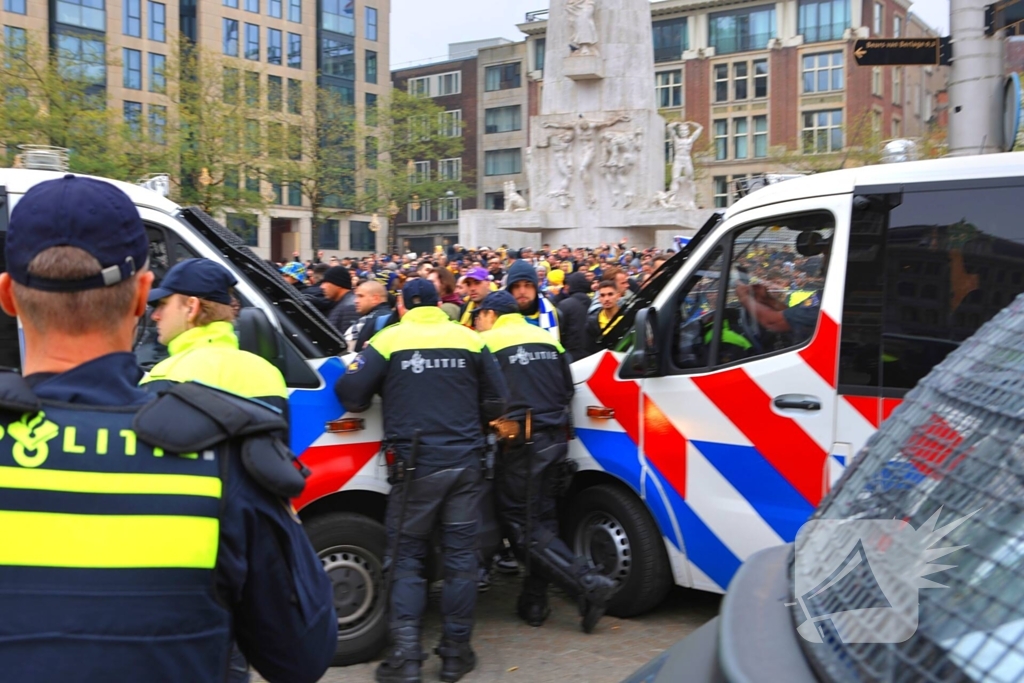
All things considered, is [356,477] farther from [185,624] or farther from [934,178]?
[185,624]

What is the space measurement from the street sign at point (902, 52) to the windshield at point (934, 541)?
6732mm

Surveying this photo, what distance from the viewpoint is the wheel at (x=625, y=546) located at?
571 cm

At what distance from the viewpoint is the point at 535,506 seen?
5805 mm

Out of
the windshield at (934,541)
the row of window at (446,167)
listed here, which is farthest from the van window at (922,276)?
the row of window at (446,167)

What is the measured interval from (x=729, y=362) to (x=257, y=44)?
6097 cm

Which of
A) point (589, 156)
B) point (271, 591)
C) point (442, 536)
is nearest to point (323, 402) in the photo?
point (442, 536)

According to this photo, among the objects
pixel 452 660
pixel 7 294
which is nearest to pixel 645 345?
pixel 452 660

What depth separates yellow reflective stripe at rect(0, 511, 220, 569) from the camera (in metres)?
1.58

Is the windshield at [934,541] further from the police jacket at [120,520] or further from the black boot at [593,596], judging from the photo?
the black boot at [593,596]

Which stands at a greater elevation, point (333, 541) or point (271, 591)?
point (271, 591)

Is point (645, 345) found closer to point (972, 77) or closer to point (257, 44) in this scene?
point (972, 77)

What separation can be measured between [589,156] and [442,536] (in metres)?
30.2

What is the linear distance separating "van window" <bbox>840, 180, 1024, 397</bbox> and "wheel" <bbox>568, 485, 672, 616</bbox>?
1.45 meters

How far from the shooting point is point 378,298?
25.8ft
